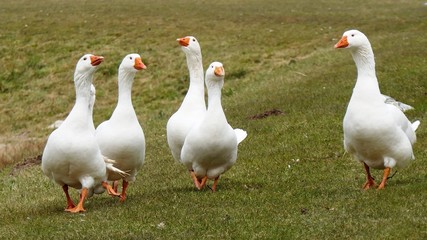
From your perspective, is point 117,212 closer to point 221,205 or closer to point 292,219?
point 221,205

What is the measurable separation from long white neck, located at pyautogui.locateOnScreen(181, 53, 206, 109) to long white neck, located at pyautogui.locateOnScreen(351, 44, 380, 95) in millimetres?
3190

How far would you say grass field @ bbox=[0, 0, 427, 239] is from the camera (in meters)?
10.4

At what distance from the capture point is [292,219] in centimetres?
1023

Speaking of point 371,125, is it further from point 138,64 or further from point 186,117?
point 138,64

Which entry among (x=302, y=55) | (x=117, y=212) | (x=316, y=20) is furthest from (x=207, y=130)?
(x=316, y=20)

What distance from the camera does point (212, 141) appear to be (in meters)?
12.5

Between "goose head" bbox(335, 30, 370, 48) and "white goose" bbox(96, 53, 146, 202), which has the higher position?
"goose head" bbox(335, 30, 370, 48)

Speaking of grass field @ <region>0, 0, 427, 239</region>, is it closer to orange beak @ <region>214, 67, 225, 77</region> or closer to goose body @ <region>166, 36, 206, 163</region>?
goose body @ <region>166, 36, 206, 163</region>

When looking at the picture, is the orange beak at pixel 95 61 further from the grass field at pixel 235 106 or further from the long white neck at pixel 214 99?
the grass field at pixel 235 106

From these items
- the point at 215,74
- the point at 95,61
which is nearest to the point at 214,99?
the point at 215,74

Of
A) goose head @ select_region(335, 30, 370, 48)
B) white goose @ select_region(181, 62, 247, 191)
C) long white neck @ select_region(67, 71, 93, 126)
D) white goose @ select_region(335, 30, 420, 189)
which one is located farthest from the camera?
white goose @ select_region(181, 62, 247, 191)

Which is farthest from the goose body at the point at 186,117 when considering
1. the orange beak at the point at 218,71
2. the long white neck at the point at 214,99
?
the orange beak at the point at 218,71

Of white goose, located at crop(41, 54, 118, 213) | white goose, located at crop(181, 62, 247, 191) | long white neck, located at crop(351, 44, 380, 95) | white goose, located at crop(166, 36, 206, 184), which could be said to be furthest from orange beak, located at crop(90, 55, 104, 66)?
long white neck, located at crop(351, 44, 380, 95)

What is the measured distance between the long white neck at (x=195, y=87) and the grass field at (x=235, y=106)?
152 cm
